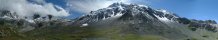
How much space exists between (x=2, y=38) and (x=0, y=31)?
329cm

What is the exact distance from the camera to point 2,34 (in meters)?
197

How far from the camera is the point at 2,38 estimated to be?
630 feet

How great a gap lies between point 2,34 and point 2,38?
5164mm

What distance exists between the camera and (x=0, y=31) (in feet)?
628

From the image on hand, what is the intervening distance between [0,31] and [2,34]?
5360 millimetres
